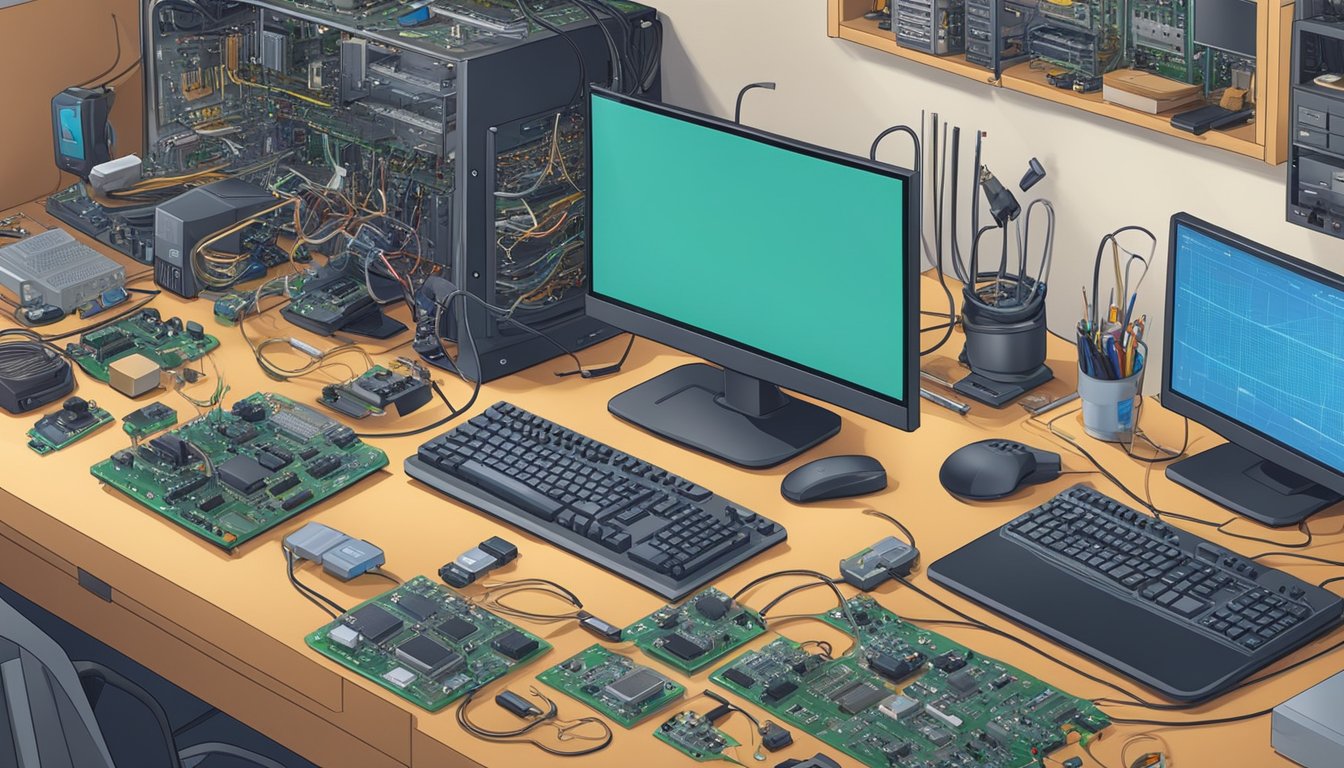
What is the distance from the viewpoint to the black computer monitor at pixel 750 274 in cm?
229

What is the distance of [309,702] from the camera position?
6.89ft

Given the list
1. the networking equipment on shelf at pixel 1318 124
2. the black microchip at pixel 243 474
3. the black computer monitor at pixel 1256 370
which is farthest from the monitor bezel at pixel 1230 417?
the black microchip at pixel 243 474

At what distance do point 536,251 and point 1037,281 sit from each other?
76 centimetres

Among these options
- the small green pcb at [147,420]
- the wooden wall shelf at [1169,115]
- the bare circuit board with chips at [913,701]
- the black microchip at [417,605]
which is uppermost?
the wooden wall shelf at [1169,115]

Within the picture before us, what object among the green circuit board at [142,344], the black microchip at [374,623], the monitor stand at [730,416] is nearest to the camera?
the black microchip at [374,623]

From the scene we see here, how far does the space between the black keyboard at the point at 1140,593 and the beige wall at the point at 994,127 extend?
45cm

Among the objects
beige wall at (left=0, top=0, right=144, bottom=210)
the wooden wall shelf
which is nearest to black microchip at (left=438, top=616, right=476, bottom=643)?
the wooden wall shelf

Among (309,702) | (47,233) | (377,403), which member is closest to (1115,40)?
(377,403)

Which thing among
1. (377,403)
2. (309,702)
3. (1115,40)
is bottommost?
(309,702)

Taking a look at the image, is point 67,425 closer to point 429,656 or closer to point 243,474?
point 243,474

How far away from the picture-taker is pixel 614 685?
6.51ft

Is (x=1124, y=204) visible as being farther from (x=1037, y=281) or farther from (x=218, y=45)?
(x=218, y=45)

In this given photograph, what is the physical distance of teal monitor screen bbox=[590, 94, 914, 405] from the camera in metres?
2.29

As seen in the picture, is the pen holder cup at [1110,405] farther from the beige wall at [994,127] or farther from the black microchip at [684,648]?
the black microchip at [684,648]
